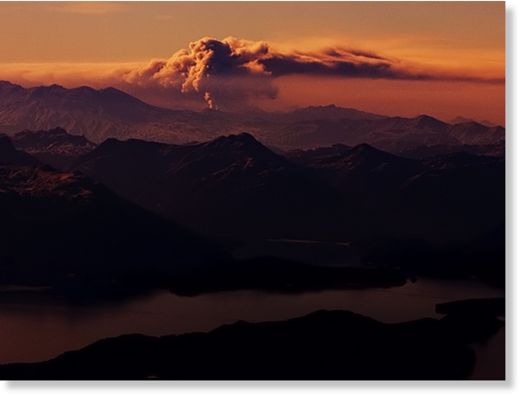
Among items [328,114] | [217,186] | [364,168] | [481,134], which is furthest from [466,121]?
[217,186]

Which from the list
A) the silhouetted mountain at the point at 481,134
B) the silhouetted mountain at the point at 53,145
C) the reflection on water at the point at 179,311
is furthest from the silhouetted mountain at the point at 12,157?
the silhouetted mountain at the point at 481,134

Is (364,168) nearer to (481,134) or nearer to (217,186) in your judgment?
(481,134)

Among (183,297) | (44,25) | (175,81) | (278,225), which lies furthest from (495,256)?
(44,25)

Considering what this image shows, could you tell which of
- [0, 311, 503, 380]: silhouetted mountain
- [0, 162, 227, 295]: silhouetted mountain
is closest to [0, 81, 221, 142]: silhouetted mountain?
[0, 162, 227, 295]: silhouetted mountain

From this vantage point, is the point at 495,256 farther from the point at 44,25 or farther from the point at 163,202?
the point at 44,25

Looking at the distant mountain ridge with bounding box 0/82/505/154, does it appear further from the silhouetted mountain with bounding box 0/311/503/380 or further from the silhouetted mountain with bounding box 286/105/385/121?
the silhouetted mountain with bounding box 0/311/503/380

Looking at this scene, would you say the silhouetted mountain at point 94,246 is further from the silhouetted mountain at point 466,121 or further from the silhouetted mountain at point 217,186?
the silhouetted mountain at point 466,121
